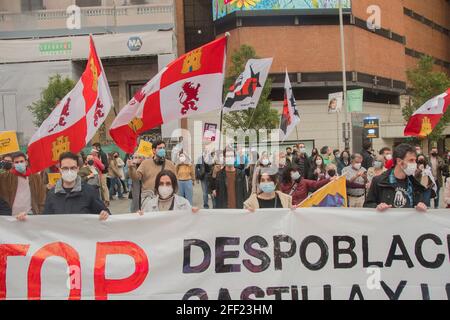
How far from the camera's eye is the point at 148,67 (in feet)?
119

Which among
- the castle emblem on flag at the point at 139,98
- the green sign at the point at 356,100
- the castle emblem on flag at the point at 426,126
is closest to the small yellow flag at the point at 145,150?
the castle emblem on flag at the point at 426,126

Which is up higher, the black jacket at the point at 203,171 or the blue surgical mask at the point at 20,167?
the blue surgical mask at the point at 20,167

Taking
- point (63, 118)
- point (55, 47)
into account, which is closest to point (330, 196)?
point (63, 118)

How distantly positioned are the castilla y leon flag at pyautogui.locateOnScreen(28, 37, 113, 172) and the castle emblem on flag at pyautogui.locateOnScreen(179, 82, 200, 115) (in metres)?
1.05

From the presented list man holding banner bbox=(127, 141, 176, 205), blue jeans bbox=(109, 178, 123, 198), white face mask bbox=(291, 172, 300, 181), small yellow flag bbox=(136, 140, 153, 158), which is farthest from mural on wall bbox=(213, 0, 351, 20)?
man holding banner bbox=(127, 141, 176, 205)

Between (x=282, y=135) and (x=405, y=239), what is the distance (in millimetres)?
8506

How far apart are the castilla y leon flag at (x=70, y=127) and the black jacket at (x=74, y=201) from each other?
0.82 metres

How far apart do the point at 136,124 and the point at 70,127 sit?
88cm

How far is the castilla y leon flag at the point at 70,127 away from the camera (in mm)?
6051

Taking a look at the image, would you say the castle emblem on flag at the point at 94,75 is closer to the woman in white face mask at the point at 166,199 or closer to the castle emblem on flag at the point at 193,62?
the castle emblem on flag at the point at 193,62

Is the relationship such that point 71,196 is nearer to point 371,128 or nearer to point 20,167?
point 20,167

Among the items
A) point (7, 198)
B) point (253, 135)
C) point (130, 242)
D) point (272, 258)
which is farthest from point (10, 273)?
point (253, 135)

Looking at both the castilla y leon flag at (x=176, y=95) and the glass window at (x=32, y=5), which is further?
the glass window at (x=32, y=5)

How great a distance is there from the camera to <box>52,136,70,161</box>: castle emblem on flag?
6.09 metres
